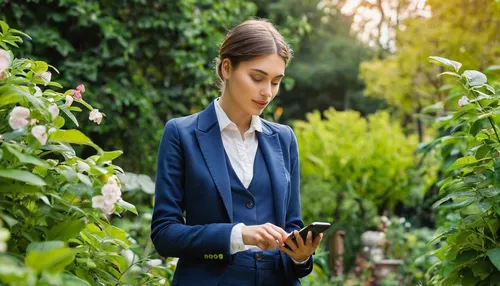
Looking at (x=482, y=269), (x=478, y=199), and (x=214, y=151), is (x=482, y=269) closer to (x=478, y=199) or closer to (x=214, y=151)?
(x=478, y=199)

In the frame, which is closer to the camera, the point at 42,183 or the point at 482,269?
the point at 42,183

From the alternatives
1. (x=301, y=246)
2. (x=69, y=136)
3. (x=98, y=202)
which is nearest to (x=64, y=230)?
(x=98, y=202)

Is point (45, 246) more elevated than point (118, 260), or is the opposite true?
point (45, 246)

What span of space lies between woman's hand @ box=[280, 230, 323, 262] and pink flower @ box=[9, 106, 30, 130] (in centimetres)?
71

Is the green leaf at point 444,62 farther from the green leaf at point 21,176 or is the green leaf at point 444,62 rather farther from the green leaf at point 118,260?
the green leaf at point 21,176

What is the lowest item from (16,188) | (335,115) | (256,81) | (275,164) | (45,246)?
(45,246)

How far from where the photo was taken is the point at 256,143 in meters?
2.02

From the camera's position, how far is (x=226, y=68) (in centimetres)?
200

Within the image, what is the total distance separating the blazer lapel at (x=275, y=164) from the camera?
1.92 m

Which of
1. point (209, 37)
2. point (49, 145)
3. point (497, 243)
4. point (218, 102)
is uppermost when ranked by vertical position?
point (209, 37)

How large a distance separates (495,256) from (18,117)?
133 cm

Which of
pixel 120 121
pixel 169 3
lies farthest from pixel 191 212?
pixel 169 3

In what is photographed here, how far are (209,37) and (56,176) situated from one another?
12.8 ft

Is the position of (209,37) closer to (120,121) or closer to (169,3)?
(169,3)
